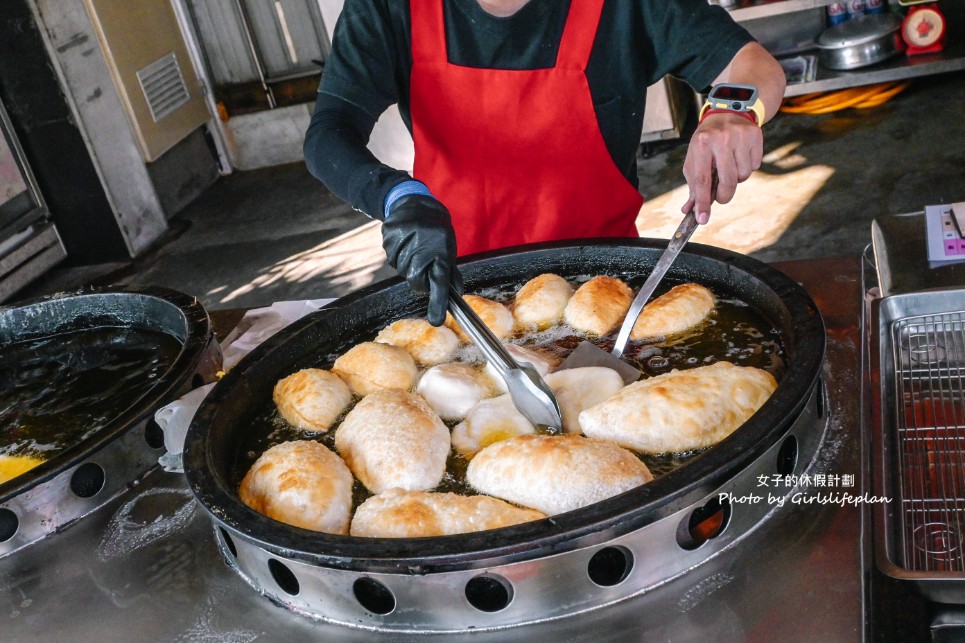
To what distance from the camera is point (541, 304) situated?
71.9 inches

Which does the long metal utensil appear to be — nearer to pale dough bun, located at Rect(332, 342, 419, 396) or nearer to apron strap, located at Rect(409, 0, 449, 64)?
pale dough bun, located at Rect(332, 342, 419, 396)

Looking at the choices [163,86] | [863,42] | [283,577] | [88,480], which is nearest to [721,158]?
[283,577]

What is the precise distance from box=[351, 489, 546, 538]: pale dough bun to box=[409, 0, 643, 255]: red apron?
1.19 meters

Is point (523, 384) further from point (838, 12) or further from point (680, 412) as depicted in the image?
point (838, 12)

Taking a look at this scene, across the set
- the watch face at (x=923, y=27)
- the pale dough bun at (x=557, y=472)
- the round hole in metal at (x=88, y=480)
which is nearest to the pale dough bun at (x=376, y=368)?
the pale dough bun at (x=557, y=472)

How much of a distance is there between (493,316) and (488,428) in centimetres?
38

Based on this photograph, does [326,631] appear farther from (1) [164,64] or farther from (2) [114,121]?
(1) [164,64]

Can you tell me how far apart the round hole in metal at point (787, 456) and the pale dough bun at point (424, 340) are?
0.75 meters

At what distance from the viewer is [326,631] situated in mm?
1242

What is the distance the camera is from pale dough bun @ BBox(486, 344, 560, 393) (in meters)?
1.65

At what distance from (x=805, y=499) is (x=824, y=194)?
165 inches

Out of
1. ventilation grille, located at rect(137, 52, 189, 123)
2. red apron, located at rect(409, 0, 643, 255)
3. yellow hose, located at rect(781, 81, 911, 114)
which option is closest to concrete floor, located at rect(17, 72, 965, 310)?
yellow hose, located at rect(781, 81, 911, 114)

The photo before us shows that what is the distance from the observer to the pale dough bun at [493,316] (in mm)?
1822

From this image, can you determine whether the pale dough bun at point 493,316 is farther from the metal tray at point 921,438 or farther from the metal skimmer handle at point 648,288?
the metal tray at point 921,438
